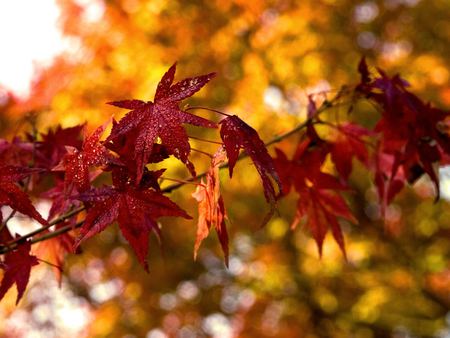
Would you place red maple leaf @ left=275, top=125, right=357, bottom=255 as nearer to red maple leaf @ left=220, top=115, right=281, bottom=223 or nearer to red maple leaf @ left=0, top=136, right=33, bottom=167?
red maple leaf @ left=220, top=115, right=281, bottom=223

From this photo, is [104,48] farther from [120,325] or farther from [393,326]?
[393,326]

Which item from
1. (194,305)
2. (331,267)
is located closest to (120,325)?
(194,305)

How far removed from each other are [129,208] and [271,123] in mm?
3183

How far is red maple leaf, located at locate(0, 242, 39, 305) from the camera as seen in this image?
998 millimetres

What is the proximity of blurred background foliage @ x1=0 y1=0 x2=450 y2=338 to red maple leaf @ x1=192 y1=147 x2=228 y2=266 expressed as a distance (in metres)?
2.94

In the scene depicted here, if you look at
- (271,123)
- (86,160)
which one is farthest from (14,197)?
Answer: (271,123)

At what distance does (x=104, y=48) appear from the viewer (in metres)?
4.39

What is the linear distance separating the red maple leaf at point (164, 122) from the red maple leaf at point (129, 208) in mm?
73

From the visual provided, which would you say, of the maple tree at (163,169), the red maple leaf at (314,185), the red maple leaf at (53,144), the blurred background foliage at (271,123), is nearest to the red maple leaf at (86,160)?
the maple tree at (163,169)

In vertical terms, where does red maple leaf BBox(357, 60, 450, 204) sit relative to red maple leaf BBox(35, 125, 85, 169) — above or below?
below

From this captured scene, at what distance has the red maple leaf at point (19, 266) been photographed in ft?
3.27

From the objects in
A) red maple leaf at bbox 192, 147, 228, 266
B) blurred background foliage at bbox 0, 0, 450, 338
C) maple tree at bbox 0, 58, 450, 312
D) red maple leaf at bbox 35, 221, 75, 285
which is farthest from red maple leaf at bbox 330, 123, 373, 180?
blurred background foliage at bbox 0, 0, 450, 338

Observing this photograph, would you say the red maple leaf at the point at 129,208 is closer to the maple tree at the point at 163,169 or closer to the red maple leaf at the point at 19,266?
the maple tree at the point at 163,169

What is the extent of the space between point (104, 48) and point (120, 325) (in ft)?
6.85
